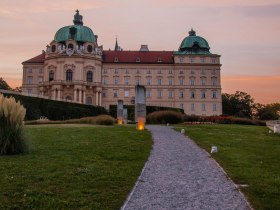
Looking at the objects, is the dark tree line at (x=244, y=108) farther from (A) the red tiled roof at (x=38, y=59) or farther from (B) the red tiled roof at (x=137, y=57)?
(A) the red tiled roof at (x=38, y=59)

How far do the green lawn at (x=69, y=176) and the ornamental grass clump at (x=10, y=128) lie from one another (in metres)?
0.62

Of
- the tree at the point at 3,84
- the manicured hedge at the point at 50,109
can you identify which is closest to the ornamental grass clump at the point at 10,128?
the manicured hedge at the point at 50,109

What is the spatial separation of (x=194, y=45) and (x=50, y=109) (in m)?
52.4

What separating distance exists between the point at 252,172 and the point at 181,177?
2238mm

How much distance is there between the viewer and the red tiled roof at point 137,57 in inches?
3744

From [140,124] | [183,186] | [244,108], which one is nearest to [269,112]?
[244,108]

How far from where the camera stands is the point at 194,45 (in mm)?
94812

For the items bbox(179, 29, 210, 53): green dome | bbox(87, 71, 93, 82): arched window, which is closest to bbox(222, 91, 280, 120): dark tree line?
bbox(179, 29, 210, 53): green dome

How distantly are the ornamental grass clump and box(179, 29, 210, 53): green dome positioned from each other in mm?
85014

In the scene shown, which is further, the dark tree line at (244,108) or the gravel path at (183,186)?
the dark tree line at (244,108)

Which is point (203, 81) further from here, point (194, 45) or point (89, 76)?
point (89, 76)

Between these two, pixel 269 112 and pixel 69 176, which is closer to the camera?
pixel 69 176

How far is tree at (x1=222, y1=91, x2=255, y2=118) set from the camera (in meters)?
105

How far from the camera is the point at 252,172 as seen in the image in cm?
1078
